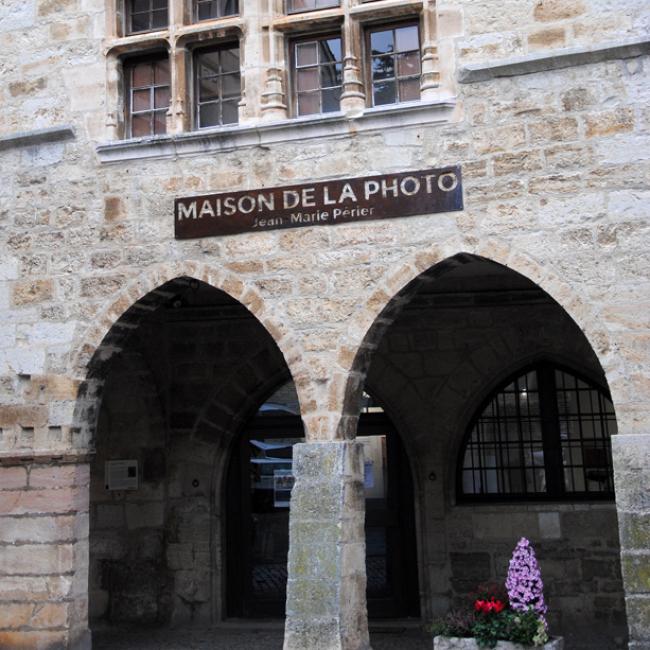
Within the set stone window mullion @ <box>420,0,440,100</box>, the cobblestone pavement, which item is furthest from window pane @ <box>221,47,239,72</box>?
the cobblestone pavement

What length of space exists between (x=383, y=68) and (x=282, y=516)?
4082mm

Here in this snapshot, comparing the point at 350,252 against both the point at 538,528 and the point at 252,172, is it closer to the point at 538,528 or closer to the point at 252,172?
the point at 252,172

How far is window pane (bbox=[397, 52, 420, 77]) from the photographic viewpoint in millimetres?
6590

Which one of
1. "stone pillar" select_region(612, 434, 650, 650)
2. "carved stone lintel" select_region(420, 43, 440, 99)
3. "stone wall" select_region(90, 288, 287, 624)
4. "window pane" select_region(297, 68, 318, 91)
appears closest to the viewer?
"stone pillar" select_region(612, 434, 650, 650)

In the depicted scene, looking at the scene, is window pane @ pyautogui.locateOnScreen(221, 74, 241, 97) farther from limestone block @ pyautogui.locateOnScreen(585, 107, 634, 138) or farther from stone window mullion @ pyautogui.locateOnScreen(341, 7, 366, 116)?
limestone block @ pyautogui.locateOnScreen(585, 107, 634, 138)

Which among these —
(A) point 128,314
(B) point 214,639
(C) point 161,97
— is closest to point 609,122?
(C) point 161,97

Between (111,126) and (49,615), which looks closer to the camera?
(49,615)

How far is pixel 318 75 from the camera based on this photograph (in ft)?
22.3

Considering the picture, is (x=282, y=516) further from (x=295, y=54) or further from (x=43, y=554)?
(x=295, y=54)

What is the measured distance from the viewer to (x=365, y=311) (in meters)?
6.23

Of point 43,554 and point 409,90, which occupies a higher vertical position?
point 409,90

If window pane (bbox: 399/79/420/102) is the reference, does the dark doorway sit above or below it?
below

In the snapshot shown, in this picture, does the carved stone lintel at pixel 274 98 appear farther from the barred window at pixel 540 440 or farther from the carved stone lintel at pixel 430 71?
the barred window at pixel 540 440

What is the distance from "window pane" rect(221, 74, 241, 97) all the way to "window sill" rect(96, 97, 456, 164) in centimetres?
41
